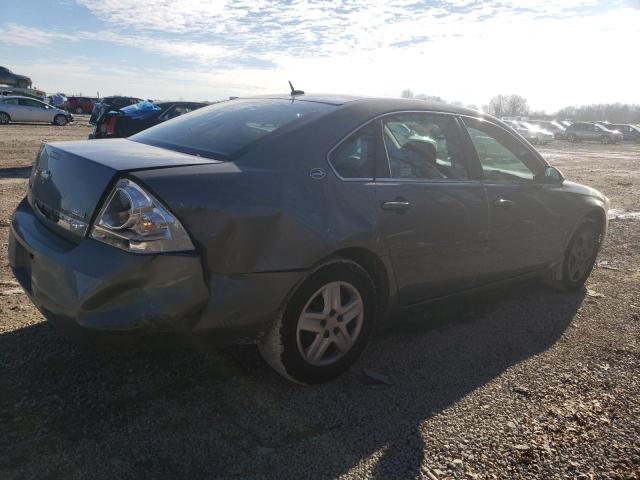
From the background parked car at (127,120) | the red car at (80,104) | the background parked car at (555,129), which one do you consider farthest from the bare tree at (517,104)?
the background parked car at (127,120)

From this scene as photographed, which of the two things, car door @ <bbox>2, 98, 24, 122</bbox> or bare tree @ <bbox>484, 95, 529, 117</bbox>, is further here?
bare tree @ <bbox>484, 95, 529, 117</bbox>

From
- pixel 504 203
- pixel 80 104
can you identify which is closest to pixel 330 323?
pixel 504 203

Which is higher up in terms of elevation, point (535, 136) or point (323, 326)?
point (323, 326)

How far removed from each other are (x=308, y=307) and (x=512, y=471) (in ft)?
4.07

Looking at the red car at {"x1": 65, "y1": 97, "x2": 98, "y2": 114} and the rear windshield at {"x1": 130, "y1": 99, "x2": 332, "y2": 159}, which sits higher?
the rear windshield at {"x1": 130, "y1": 99, "x2": 332, "y2": 159}

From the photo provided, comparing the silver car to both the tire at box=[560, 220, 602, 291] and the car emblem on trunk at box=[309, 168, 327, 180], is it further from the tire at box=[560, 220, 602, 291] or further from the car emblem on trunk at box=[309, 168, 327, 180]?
the car emblem on trunk at box=[309, 168, 327, 180]

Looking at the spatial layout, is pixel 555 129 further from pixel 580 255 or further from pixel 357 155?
pixel 357 155

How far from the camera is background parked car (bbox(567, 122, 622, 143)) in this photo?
43500mm

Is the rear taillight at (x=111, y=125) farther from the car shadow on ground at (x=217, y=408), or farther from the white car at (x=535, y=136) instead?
the white car at (x=535, y=136)

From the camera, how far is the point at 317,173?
9.32 feet

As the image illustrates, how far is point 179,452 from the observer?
2.34m

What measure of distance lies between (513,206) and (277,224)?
2099 millimetres

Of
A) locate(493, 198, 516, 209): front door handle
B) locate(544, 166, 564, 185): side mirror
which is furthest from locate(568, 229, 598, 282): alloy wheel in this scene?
locate(493, 198, 516, 209): front door handle

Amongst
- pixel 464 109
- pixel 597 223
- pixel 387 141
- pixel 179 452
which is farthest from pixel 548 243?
pixel 179 452
